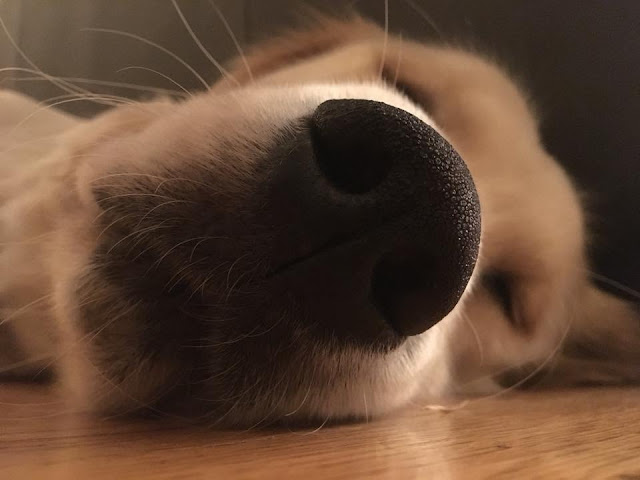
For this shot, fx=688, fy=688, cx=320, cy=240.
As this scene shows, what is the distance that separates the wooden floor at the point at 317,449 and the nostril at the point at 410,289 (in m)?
0.15

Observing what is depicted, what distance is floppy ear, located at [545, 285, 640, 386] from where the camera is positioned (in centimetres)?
153

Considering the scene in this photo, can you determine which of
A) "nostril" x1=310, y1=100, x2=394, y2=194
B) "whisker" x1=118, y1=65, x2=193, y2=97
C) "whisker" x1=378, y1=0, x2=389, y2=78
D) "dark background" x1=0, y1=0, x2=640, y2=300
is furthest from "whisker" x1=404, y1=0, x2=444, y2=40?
"nostril" x1=310, y1=100, x2=394, y2=194

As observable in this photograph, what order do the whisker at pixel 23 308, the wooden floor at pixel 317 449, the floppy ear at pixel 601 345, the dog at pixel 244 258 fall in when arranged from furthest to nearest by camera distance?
1. the floppy ear at pixel 601 345
2. the whisker at pixel 23 308
3. the dog at pixel 244 258
4. the wooden floor at pixel 317 449

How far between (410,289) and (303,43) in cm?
98

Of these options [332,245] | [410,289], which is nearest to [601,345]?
[410,289]

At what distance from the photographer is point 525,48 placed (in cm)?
180

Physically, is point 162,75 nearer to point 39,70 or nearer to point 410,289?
point 39,70

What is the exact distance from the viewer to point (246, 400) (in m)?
0.74

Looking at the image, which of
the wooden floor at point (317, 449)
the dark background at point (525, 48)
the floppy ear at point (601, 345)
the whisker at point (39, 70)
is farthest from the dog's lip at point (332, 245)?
the floppy ear at point (601, 345)

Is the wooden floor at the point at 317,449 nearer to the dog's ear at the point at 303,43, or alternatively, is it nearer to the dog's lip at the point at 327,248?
the dog's lip at the point at 327,248

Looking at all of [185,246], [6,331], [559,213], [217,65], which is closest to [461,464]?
[185,246]

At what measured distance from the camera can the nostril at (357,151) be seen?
26.9 inches

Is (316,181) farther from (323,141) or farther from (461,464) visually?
(461,464)

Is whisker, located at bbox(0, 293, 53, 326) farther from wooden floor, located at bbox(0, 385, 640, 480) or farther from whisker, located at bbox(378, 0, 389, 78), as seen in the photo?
whisker, located at bbox(378, 0, 389, 78)
